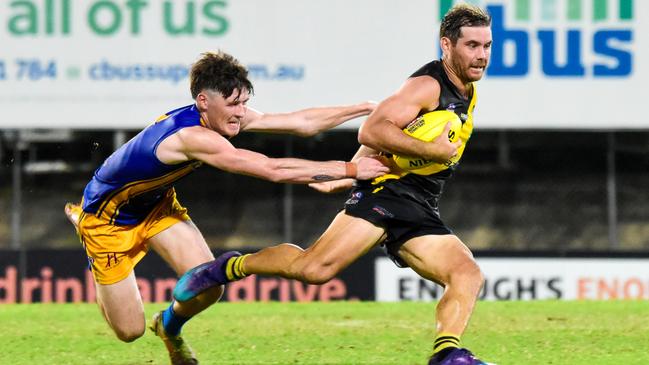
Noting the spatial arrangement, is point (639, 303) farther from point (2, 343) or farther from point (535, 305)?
point (2, 343)

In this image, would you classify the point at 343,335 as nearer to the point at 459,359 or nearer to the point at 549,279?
the point at 459,359

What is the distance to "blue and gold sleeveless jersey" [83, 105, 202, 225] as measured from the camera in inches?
285

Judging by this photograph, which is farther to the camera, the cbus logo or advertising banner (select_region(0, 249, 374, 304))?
the cbus logo

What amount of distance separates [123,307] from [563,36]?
9200 millimetres

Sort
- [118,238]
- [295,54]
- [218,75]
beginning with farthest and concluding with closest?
1. [295,54]
2. [118,238]
3. [218,75]

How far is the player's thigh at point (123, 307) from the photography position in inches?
308

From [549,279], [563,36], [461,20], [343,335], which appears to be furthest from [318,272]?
[563,36]

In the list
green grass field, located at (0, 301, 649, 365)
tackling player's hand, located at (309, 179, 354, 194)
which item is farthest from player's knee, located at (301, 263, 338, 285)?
green grass field, located at (0, 301, 649, 365)

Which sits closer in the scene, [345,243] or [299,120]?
[345,243]

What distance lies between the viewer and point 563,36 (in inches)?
619

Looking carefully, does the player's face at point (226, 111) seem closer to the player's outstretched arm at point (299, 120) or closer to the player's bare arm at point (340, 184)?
the player's outstretched arm at point (299, 120)

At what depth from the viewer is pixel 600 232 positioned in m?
16.8

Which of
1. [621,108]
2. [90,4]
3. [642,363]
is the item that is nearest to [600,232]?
[621,108]

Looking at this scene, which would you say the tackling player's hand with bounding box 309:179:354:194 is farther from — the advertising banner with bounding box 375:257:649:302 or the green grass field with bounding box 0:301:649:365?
the advertising banner with bounding box 375:257:649:302
